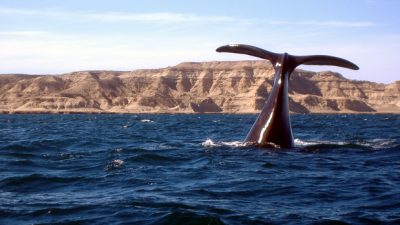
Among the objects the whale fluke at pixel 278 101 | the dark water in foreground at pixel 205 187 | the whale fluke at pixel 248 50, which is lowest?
the dark water in foreground at pixel 205 187

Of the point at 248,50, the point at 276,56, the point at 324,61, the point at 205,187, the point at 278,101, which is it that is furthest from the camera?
the point at 276,56

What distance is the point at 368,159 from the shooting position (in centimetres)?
1945

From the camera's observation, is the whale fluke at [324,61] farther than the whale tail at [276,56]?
No

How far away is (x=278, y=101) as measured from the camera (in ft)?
73.8

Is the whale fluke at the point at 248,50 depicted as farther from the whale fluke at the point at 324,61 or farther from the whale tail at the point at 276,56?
the whale fluke at the point at 324,61

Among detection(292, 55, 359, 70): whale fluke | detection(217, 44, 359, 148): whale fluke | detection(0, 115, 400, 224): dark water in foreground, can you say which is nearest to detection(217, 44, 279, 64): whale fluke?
detection(217, 44, 359, 148): whale fluke

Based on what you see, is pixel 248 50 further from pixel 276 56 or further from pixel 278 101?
pixel 278 101

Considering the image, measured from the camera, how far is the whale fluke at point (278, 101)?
21.7 metres

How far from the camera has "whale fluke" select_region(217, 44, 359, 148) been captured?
21734 mm

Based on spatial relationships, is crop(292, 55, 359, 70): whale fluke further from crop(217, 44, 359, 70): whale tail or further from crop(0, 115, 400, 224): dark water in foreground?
crop(0, 115, 400, 224): dark water in foreground

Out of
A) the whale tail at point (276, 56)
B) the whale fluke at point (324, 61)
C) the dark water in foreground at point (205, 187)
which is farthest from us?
the whale tail at point (276, 56)

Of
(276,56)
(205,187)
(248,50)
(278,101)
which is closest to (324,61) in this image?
(276,56)

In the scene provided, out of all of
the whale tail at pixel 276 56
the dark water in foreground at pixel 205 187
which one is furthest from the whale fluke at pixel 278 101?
the dark water in foreground at pixel 205 187

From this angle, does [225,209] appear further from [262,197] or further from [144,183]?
[144,183]
